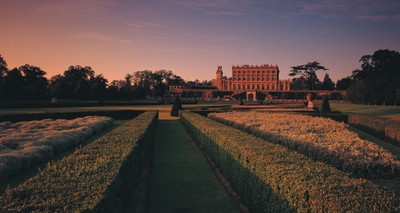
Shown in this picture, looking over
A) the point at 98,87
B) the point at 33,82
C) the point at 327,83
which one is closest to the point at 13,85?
the point at 33,82

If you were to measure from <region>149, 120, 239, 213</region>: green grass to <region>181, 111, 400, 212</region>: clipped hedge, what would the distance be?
0.62 m

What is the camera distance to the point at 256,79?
139875 millimetres

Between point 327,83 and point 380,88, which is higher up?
point 327,83

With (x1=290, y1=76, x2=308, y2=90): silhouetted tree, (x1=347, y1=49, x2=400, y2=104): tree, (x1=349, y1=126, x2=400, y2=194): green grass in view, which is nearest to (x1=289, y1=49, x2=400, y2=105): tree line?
(x1=347, y1=49, x2=400, y2=104): tree

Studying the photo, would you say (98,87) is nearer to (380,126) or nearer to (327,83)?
(380,126)

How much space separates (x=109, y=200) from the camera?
13.7 feet

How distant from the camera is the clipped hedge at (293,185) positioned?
12.6 feet

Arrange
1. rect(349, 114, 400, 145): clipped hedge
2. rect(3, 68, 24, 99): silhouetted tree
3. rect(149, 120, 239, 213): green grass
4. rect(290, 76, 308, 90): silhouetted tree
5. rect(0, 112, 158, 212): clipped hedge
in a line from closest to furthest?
rect(0, 112, 158, 212): clipped hedge < rect(149, 120, 239, 213): green grass < rect(349, 114, 400, 145): clipped hedge < rect(3, 68, 24, 99): silhouetted tree < rect(290, 76, 308, 90): silhouetted tree

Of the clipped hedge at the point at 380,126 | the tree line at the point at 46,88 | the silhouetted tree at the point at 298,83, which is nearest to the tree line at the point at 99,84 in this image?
the tree line at the point at 46,88

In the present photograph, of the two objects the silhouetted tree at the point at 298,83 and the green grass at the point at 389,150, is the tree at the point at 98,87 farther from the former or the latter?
the silhouetted tree at the point at 298,83

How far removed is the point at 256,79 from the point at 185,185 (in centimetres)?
13471

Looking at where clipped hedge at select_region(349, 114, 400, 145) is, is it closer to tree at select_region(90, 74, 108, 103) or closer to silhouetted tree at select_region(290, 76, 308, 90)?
tree at select_region(90, 74, 108, 103)

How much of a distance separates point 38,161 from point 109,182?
7.58 metres

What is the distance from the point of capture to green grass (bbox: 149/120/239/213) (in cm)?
717
